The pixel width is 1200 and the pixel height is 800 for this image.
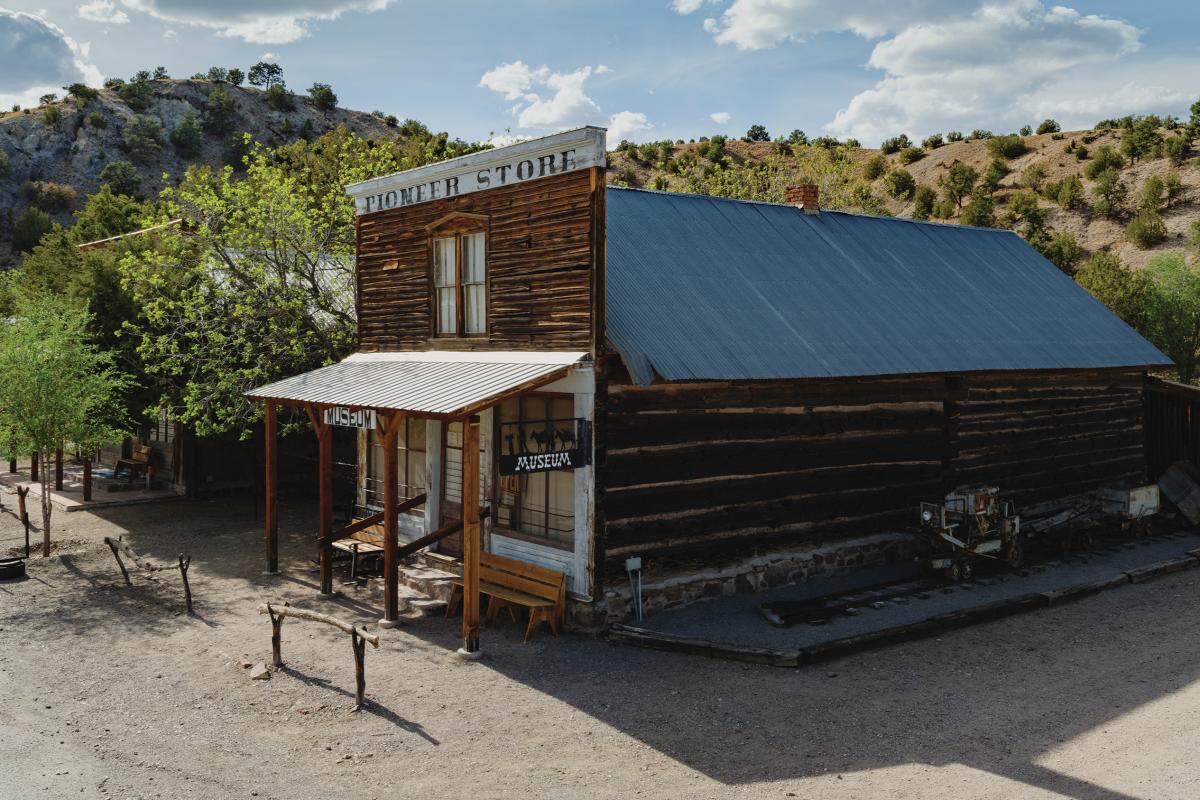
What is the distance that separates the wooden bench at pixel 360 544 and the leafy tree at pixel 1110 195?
53.7 meters

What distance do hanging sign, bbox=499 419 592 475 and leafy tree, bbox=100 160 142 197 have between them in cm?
6294

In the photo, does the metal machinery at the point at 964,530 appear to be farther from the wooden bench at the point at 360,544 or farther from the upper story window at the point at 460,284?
the wooden bench at the point at 360,544

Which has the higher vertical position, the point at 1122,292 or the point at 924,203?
the point at 924,203

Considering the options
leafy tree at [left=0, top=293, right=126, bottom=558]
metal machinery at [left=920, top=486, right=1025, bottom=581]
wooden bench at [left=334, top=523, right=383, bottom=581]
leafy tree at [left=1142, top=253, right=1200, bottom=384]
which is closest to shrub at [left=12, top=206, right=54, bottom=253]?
leafy tree at [left=0, top=293, right=126, bottom=558]

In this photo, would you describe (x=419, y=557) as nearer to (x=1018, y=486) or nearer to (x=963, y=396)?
(x=963, y=396)

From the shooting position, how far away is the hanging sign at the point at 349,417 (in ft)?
39.8

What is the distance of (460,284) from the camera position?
13.8 m

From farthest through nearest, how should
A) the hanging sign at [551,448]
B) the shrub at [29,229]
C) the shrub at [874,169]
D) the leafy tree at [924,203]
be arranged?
the shrub at [874,169] → the leafy tree at [924,203] → the shrub at [29,229] → the hanging sign at [551,448]

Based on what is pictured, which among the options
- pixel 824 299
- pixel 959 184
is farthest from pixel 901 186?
pixel 824 299

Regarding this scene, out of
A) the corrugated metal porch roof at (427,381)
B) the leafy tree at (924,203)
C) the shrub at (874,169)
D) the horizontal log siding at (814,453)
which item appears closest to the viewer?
the corrugated metal porch roof at (427,381)

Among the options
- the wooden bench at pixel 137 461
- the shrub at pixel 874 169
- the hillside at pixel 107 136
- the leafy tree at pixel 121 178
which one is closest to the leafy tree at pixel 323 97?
the hillside at pixel 107 136

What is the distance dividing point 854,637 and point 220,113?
85.4 m

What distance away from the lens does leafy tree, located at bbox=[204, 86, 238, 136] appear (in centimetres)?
A: 8138

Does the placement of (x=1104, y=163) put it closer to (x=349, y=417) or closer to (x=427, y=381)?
(x=427, y=381)
